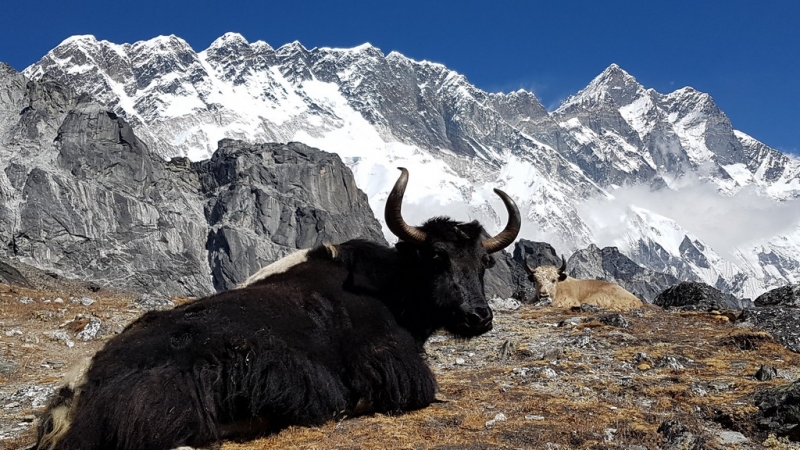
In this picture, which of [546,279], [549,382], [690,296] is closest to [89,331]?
[549,382]

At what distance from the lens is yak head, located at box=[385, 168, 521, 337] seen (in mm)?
9516

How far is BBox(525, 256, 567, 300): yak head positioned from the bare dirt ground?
8.60 meters

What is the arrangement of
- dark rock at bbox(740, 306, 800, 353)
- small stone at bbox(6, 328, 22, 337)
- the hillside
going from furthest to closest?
1. small stone at bbox(6, 328, 22, 337)
2. dark rock at bbox(740, 306, 800, 353)
3. the hillside

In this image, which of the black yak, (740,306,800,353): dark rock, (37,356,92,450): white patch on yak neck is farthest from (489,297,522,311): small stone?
(37,356,92,450): white patch on yak neck

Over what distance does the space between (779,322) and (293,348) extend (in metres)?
12.2

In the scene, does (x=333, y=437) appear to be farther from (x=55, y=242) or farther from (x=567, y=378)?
(x=55, y=242)

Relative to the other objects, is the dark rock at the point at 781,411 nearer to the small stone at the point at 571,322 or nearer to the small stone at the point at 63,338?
the small stone at the point at 571,322

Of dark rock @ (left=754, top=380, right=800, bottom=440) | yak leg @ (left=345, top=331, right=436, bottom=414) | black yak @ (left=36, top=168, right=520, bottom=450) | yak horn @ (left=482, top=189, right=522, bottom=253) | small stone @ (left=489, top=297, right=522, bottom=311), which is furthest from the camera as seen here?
small stone @ (left=489, top=297, right=522, bottom=311)

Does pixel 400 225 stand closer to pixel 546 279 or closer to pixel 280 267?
pixel 280 267

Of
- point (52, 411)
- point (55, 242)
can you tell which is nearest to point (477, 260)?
point (52, 411)

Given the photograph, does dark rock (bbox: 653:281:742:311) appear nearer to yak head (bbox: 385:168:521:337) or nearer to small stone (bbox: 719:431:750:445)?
yak head (bbox: 385:168:521:337)

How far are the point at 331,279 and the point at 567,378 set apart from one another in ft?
13.4

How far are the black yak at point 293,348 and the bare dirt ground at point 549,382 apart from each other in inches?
13.7

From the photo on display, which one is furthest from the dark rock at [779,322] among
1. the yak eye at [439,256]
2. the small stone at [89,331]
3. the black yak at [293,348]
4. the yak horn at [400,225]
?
the small stone at [89,331]
